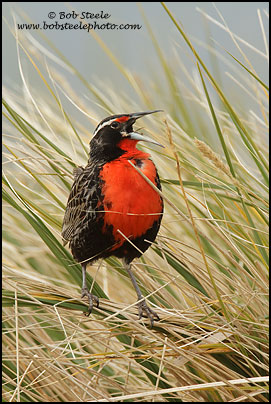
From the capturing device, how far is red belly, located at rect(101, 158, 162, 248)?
58.4 inches

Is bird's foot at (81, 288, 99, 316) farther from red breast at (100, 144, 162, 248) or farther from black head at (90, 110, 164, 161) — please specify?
black head at (90, 110, 164, 161)

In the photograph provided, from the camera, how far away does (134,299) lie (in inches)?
84.4

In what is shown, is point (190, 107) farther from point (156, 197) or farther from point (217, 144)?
point (156, 197)

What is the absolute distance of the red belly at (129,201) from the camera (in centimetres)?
148

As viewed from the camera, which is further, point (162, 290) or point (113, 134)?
point (162, 290)

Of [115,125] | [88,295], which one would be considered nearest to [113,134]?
[115,125]

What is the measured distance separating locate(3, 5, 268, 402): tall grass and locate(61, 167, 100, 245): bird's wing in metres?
0.07

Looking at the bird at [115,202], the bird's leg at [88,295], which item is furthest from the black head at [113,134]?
the bird's leg at [88,295]

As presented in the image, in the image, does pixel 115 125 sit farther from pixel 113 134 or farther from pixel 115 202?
pixel 115 202

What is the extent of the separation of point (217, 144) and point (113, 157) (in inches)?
39.7

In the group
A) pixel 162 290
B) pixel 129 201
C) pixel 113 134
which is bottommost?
pixel 162 290

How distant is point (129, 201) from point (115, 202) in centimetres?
4

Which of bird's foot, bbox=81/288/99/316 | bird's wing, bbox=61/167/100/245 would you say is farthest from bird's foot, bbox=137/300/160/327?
bird's wing, bbox=61/167/100/245

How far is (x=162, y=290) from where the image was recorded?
182 centimetres
